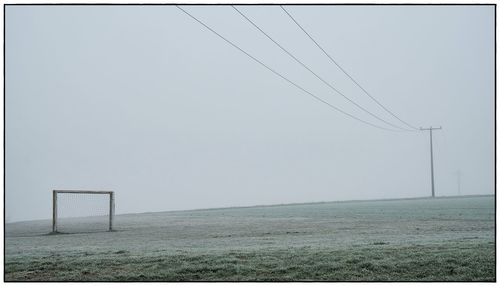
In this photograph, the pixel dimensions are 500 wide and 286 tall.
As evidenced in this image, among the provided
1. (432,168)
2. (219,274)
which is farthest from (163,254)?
(432,168)

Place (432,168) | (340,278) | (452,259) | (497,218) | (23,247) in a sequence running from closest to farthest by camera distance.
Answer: (340,278) → (452,259) → (497,218) → (23,247) → (432,168)

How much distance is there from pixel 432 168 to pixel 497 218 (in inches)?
2353

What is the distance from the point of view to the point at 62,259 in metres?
11.3

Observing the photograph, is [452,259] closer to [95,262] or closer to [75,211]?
[95,262]

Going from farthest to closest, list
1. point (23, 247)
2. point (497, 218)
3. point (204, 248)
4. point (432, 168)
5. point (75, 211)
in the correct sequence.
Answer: point (432, 168) < point (75, 211) < point (23, 247) < point (204, 248) < point (497, 218)

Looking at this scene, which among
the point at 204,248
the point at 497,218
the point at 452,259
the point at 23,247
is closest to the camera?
the point at 452,259

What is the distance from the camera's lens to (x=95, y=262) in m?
10.8

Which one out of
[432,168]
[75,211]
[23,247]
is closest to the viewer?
[23,247]

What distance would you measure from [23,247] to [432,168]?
61.6m

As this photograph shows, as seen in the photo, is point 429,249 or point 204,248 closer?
point 429,249

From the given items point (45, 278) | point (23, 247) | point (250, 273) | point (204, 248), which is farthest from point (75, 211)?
point (250, 273)

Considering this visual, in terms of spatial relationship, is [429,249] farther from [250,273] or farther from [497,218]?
[250,273]

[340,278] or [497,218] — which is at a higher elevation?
[497,218]

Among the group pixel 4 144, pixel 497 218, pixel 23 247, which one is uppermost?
pixel 4 144
